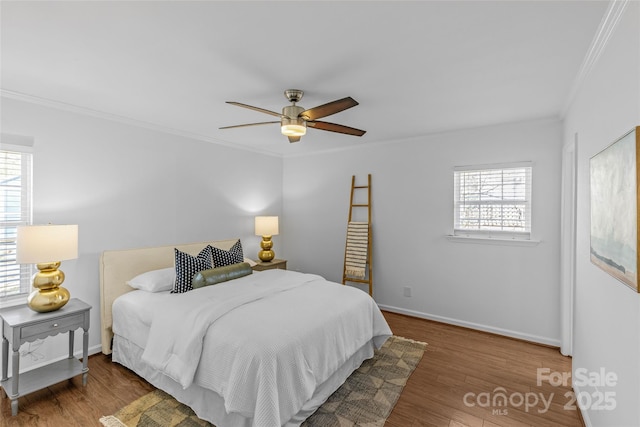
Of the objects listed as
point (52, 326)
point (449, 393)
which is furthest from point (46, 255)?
point (449, 393)

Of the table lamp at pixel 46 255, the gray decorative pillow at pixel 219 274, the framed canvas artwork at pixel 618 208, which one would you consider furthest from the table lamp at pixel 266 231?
the framed canvas artwork at pixel 618 208

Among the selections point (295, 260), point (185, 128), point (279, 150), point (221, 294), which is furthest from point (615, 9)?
point (295, 260)

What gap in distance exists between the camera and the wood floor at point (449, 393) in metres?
2.24

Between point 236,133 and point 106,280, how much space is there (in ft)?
7.49

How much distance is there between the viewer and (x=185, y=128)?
12.8 feet

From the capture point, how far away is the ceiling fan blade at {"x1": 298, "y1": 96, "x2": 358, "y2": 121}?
213cm

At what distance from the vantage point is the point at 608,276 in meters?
1.71

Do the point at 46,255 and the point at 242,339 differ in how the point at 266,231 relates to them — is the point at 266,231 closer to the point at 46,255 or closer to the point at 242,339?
the point at 46,255

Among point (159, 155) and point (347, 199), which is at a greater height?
point (159, 155)

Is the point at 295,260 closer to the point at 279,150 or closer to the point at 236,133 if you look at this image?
the point at 279,150

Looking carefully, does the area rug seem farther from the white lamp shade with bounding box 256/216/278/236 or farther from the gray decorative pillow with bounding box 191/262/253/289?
the white lamp shade with bounding box 256/216/278/236

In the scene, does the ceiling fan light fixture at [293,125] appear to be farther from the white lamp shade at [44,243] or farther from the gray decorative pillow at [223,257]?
the white lamp shade at [44,243]

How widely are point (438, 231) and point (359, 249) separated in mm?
1169

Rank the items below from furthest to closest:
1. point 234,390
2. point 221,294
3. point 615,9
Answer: point 221,294
point 234,390
point 615,9
